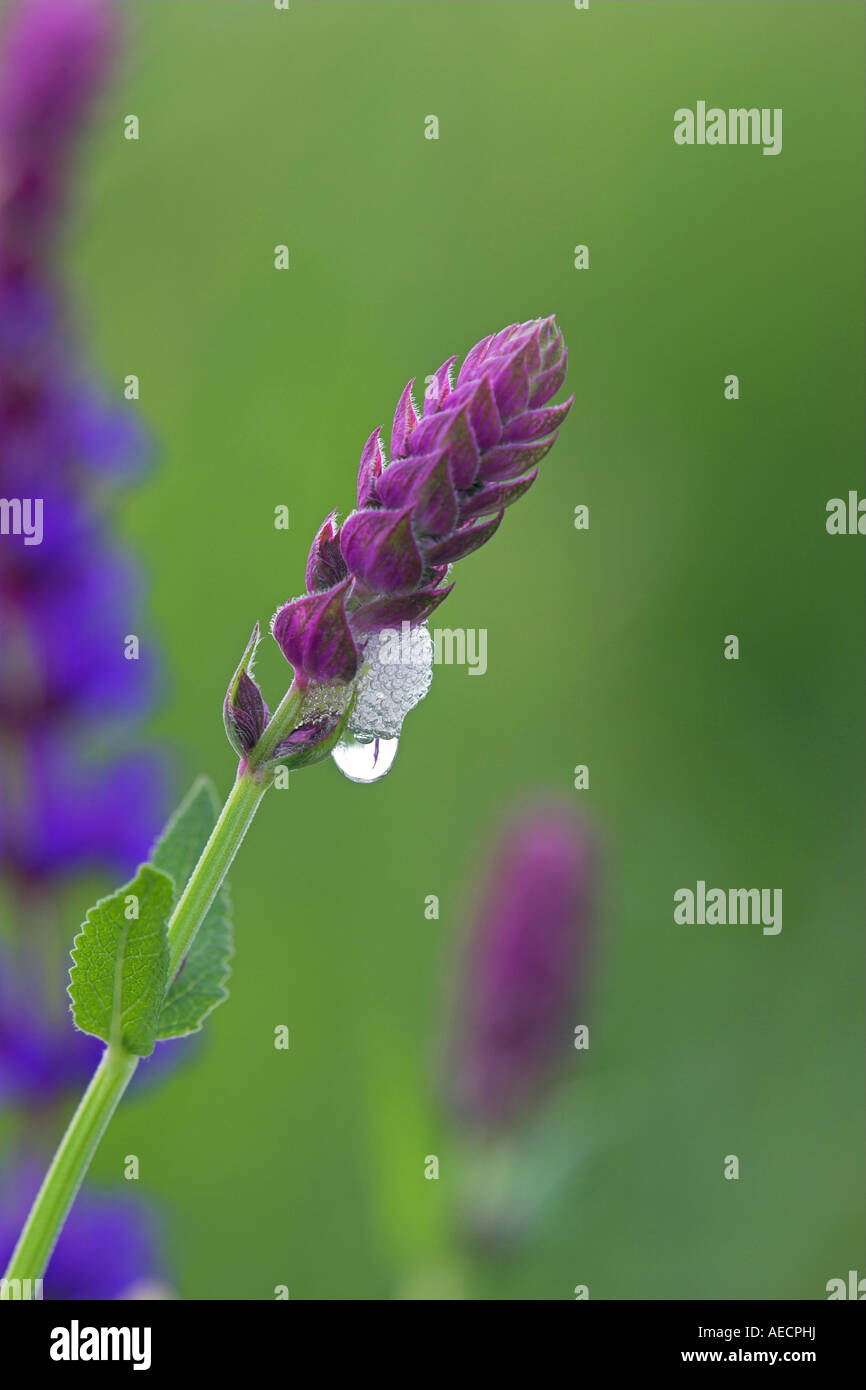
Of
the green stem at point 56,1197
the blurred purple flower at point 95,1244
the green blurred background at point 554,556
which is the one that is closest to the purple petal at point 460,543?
the green stem at point 56,1197

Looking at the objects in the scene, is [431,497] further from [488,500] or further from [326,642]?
[326,642]

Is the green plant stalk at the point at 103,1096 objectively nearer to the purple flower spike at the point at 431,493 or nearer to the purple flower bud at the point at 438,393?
the purple flower spike at the point at 431,493

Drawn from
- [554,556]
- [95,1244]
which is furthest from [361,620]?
[554,556]

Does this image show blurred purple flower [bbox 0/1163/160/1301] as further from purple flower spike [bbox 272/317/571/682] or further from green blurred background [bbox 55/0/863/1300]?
green blurred background [bbox 55/0/863/1300]

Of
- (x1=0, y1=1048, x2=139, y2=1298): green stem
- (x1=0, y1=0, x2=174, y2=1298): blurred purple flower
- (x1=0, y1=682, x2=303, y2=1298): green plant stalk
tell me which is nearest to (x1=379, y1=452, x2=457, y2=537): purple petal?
(x1=0, y1=682, x2=303, y2=1298): green plant stalk
